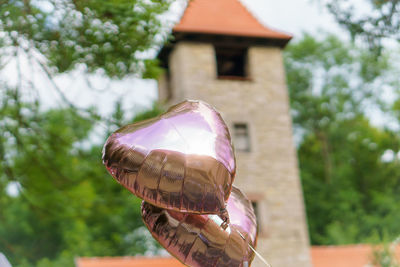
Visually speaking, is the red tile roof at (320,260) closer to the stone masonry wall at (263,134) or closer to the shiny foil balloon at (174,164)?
the stone masonry wall at (263,134)

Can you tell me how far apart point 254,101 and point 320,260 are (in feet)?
14.5

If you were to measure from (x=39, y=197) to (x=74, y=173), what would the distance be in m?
1.39

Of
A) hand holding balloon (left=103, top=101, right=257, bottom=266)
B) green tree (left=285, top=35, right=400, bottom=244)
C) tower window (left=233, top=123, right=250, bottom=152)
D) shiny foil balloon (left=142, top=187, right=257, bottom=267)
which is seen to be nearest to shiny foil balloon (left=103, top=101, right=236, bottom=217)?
hand holding balloon (left=103, top=101, right=257, bottom=266)

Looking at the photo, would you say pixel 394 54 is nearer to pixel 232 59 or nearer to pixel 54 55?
pixel 232 59

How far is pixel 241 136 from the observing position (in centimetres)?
1438

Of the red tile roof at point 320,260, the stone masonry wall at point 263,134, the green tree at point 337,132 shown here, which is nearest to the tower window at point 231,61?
the stone masonry wall at point 263,134

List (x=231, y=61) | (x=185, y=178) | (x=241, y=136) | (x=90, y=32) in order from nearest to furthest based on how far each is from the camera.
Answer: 1. (x=185, y=178)
2. (x=90, y=32)
3. (x=241, y=136)
4. (x=231, y=61)

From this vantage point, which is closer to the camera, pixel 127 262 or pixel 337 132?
pixel 127 262

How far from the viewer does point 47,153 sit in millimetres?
7980

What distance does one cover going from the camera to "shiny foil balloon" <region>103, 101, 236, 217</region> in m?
3.38

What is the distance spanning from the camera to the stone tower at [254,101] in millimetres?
13758

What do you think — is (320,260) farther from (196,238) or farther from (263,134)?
(196,238)

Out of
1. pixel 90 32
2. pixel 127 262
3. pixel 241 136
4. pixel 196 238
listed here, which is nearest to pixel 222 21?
pixel 241 136

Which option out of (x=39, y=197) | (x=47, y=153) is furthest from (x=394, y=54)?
(x=47, y=153)
